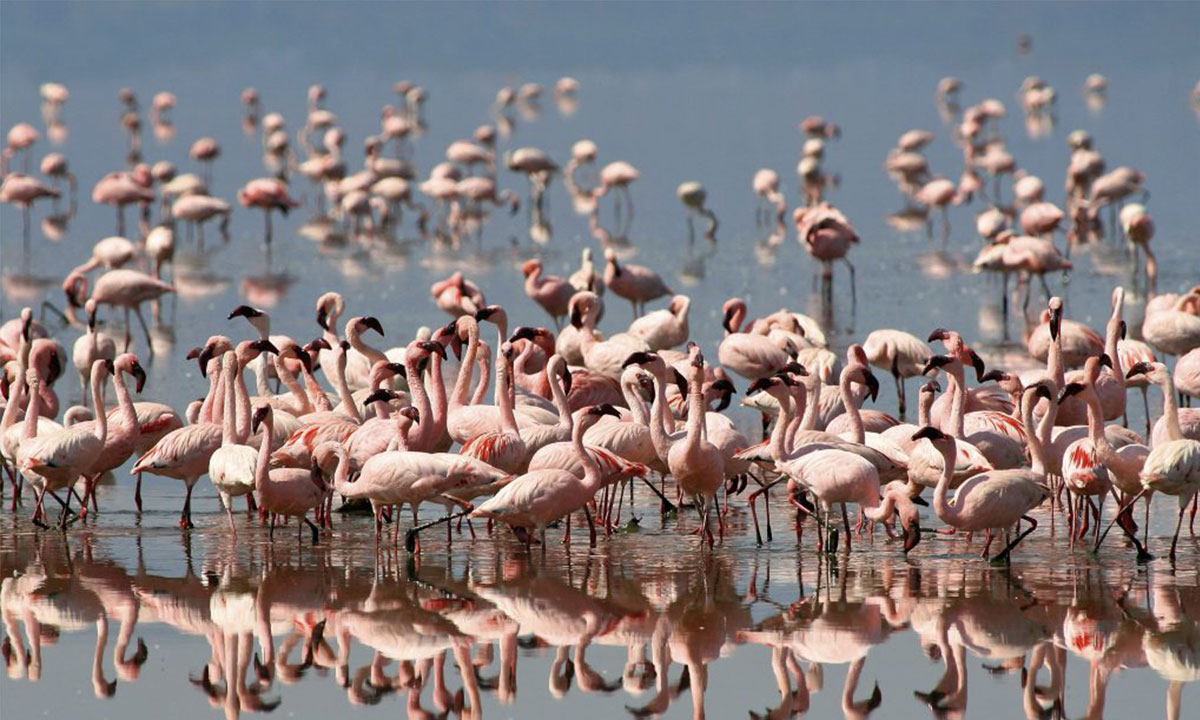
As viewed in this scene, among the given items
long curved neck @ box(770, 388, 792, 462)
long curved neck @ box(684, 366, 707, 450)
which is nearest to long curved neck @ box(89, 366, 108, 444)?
long curved neck @ box(684, 366, 707, 450)

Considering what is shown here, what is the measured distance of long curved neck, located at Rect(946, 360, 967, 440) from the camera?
9555 mm

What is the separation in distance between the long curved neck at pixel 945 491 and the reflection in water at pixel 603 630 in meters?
0.24

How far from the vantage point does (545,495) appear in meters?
8.47

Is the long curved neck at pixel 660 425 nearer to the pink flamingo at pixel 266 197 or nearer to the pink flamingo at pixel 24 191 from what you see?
the pink flamingo at pixel 266 197

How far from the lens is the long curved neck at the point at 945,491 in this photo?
27.4ft

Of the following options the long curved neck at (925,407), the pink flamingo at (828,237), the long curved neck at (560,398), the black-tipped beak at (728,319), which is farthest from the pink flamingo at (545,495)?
the pink flamingo at (828,237)

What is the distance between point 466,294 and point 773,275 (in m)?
7.43

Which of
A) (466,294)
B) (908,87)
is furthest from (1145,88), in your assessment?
(466,294)

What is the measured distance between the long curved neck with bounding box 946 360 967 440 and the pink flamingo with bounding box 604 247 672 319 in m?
7.67

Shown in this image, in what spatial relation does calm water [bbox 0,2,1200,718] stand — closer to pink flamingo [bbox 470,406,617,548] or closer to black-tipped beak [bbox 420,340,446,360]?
pink flamingo [bbox 470,406,617,548]

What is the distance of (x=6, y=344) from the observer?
12820mm

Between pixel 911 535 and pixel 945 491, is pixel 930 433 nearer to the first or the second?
pixel 945 491

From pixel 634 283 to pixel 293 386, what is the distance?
663 cm

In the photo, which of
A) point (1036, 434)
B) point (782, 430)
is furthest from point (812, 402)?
point (1036, 434)
